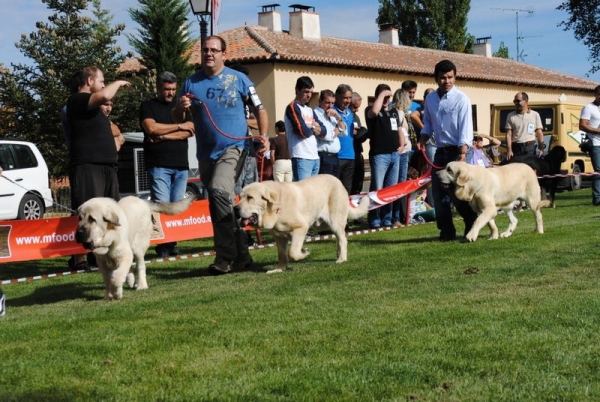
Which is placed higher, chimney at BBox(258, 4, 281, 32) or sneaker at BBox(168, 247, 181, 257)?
chimney at BBox(258, 4, 281, 32)

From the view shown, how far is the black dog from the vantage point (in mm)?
16892

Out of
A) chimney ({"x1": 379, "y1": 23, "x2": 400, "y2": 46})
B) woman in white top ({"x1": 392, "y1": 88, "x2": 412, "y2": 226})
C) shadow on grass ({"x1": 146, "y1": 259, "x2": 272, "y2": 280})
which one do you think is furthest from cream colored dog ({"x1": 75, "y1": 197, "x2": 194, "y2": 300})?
chimney ({"x1": 379, "y1": 23, "x2": 400, "y2": 46})

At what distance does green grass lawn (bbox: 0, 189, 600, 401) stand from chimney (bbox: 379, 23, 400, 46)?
4530 cm

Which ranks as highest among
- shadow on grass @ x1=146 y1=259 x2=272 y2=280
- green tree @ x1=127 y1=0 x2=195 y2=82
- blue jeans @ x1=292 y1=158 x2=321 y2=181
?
green tree @ x1=127 y1=0 x2=195 y2=82

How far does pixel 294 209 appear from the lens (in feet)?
29.2

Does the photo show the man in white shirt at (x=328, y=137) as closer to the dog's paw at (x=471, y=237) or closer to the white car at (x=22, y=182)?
the dog's paw at (x=471, y=237)

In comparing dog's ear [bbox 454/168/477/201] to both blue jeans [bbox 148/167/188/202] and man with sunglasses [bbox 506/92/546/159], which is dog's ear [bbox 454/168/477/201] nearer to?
blue jeans [bbox 148/167/188/202]

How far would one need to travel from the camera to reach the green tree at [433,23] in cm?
6531

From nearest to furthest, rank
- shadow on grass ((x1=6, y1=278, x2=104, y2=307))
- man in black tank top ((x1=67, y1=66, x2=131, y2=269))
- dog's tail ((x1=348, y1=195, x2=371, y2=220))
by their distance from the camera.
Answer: shadow on grass ((x1=6, y1=278, x2=104, y2=307))
man in black tank top ((x1=67, y1=66, x2=131, y2=269))
dog's tail ((x1=348, y1=195, x2=371, y2=220))

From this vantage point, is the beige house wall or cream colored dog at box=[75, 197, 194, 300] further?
the beige house wall

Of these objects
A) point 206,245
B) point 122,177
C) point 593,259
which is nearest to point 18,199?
point 122,177

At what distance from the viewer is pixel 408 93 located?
573 inches

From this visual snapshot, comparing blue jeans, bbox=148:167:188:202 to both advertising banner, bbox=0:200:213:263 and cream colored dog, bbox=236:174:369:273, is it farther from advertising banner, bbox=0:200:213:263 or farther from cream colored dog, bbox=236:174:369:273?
cream colored dog, bbox=236:174:369:273

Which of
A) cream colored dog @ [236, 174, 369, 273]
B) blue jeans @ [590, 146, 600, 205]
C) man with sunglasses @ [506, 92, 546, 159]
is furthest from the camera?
man with sunglasses @ [506, 92, 546, 159]
